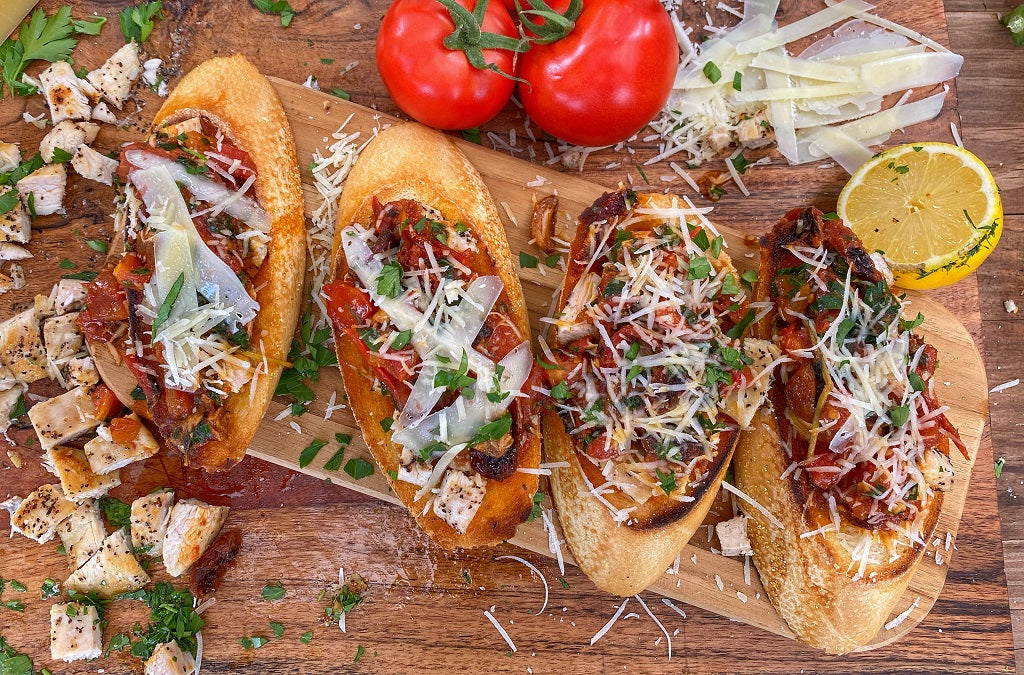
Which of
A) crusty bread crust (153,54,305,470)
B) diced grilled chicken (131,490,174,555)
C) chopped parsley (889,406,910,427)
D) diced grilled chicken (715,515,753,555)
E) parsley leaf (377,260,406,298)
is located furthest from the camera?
diced grilled chicken (131,490,174,555)

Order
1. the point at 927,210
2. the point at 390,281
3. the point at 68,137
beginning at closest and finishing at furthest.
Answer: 1. the point at 390,281
2. the point at 927,210
3. the point at 68,137

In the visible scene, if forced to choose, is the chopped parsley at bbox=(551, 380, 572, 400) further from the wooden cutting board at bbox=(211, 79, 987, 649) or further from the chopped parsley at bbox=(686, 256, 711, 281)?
the chopped parsley at bbox=(686, 256, 711, 281)

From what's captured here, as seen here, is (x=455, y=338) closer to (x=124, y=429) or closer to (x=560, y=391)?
(x=560, y=391)

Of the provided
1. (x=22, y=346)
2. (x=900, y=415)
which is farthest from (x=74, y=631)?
(x=900, y=415)

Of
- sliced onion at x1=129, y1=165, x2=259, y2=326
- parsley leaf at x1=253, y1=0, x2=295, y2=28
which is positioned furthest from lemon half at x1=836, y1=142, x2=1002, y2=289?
parsley leaf at x1=253, y1=0, x2=295, y2=28

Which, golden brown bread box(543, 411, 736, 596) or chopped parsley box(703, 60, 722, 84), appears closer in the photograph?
golden brown bread box(543, 411, 736, 596)

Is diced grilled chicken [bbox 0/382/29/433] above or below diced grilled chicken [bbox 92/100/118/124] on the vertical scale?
below

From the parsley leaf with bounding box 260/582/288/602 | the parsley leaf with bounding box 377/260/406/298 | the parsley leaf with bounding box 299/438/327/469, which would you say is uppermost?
the parsley leaf with bounding box 377/260/406/298

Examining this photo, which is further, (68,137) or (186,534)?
(68,137)
